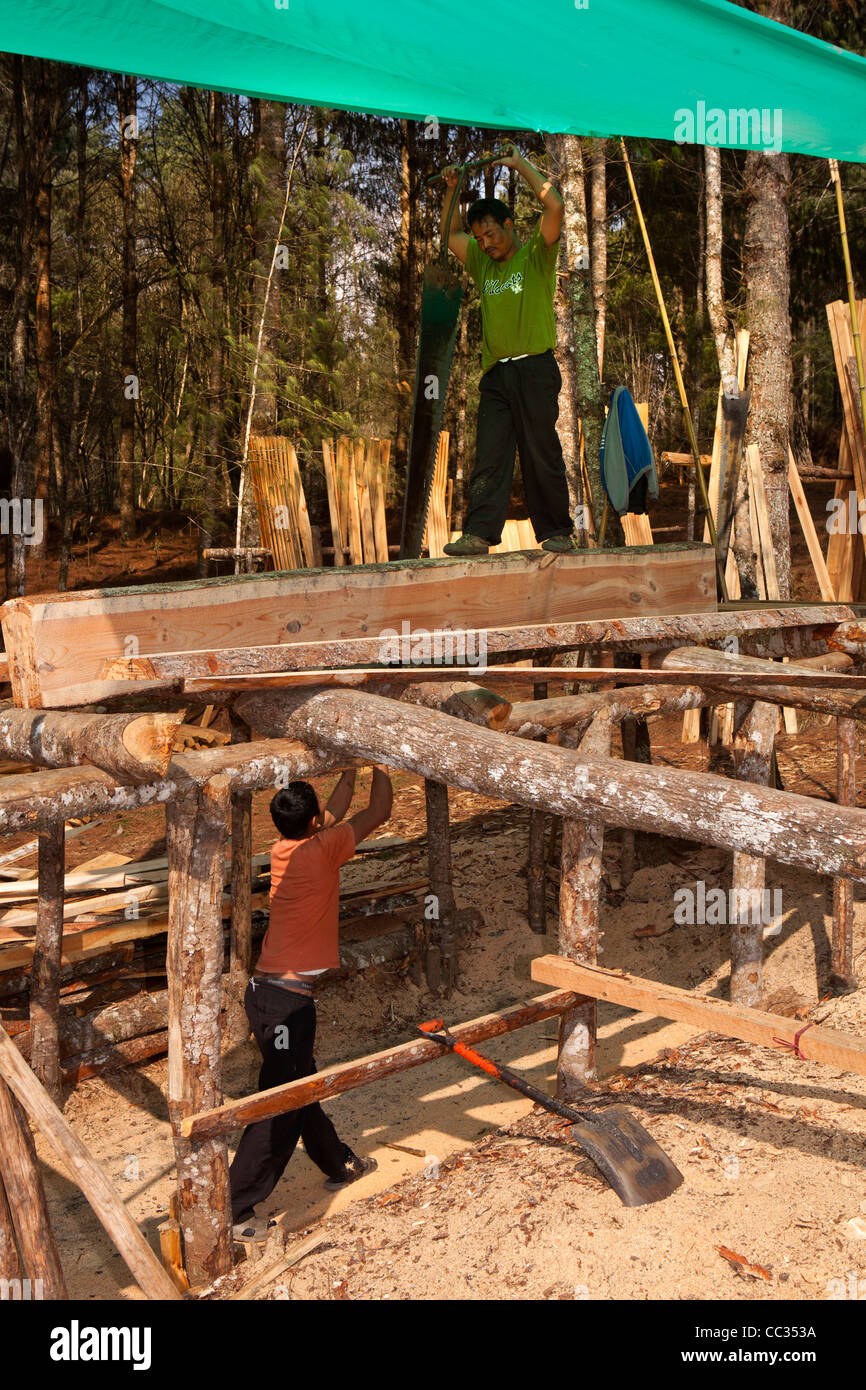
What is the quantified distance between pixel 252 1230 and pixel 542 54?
5438mm

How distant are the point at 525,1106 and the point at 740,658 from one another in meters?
3.22

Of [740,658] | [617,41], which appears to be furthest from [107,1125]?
[617,41]

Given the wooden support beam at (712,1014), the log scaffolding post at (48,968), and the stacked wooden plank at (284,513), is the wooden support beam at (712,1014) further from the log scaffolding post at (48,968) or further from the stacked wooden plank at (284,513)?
the stacked wooden plank at (284,513)

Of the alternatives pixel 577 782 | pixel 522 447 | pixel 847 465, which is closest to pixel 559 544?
pixel 522 447

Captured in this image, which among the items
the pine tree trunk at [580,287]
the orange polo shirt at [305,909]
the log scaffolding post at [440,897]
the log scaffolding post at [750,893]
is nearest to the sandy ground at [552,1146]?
the log scaffolding post at [440,897]

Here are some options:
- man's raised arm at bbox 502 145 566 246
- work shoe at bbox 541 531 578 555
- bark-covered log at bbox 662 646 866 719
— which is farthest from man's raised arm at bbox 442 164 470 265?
bark-covered log at bbox 662 646 866 719

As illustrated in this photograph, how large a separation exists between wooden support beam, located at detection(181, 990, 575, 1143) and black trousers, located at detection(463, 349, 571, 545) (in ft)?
8.87

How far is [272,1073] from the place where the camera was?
509 cm

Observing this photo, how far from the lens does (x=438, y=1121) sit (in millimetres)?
6590

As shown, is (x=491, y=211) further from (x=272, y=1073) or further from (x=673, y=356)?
(x=272, y=1073)

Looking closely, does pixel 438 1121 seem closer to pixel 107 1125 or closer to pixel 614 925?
pixel 107 1125

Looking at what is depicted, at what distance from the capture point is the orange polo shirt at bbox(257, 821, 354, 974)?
5.11 meters

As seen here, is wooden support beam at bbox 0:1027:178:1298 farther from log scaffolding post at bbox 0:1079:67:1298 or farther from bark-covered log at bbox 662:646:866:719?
bark-covered log at bbox 662:646:866:719

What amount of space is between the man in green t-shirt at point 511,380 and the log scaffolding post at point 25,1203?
3874mm
